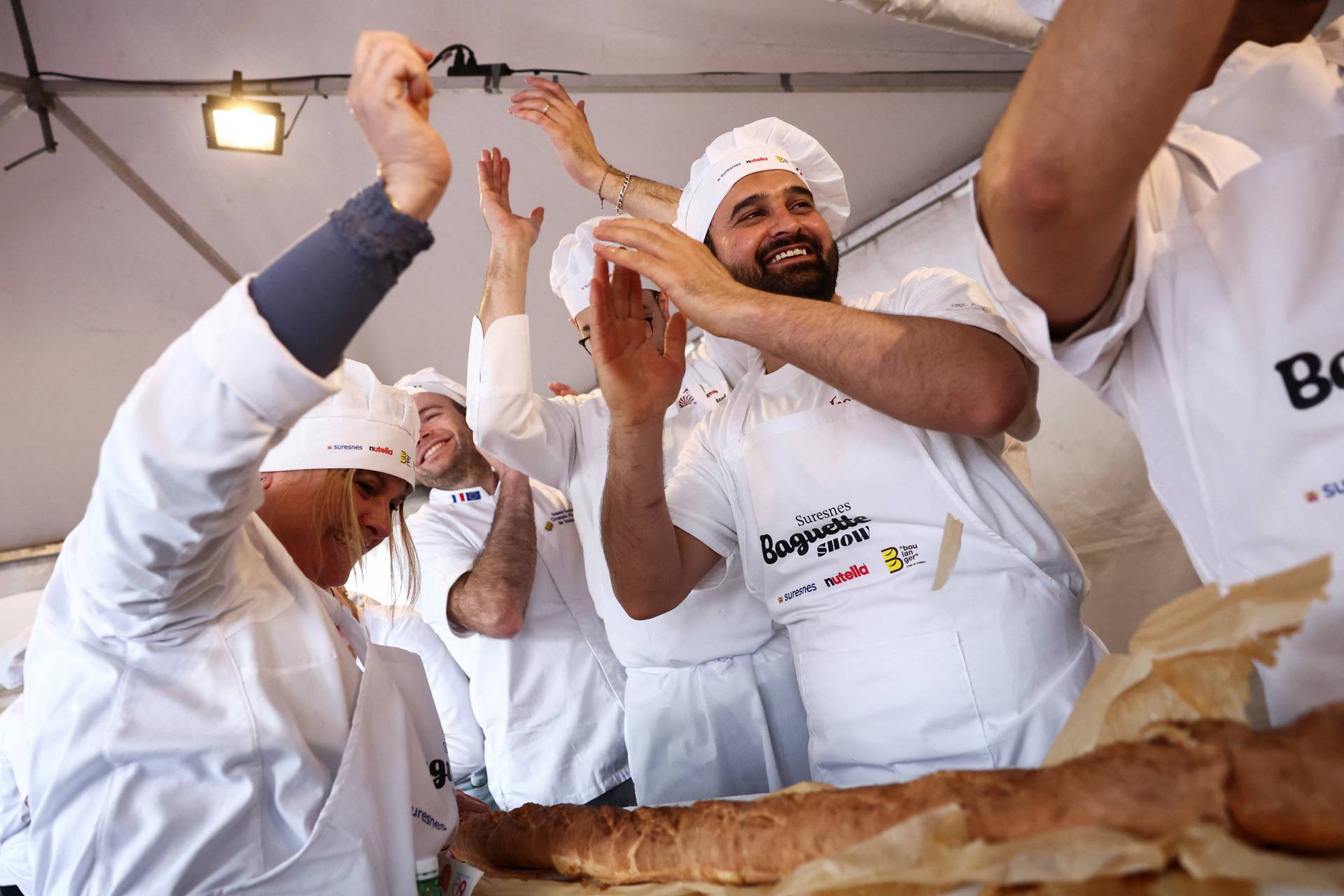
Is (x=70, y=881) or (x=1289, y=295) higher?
(x=1289, y=295)

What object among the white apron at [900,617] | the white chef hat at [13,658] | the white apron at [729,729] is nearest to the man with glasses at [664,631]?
the white apron at [729,729]

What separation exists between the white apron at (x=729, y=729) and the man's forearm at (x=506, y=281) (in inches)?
40.6

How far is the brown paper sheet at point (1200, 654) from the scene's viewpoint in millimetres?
736

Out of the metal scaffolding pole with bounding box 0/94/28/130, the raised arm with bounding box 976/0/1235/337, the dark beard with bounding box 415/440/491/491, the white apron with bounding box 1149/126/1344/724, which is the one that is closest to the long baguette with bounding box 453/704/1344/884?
the white apron with bounding box 1149/126/1344/724

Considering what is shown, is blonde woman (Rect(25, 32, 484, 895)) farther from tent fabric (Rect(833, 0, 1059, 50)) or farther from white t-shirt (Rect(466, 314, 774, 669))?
tent fabric (Rect(833, 0, 1059, 50))

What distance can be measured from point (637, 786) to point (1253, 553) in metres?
1.74

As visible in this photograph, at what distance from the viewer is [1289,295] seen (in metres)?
0.85

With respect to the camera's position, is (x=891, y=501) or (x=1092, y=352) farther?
(x=891, y=501)

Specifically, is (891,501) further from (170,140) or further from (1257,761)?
(170,140)

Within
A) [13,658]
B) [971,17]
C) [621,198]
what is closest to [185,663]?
[13,658]

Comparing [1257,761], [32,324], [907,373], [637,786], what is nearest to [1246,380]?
[1257,761]

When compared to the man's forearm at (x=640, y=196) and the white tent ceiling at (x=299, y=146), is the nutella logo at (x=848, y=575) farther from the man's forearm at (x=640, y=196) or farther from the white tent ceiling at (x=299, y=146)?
the white tent ceiling at (x=299, y=146)

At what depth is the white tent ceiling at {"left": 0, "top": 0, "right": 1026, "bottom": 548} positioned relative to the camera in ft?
9.61

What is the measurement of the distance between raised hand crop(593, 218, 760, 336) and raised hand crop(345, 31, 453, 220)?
554 mm
